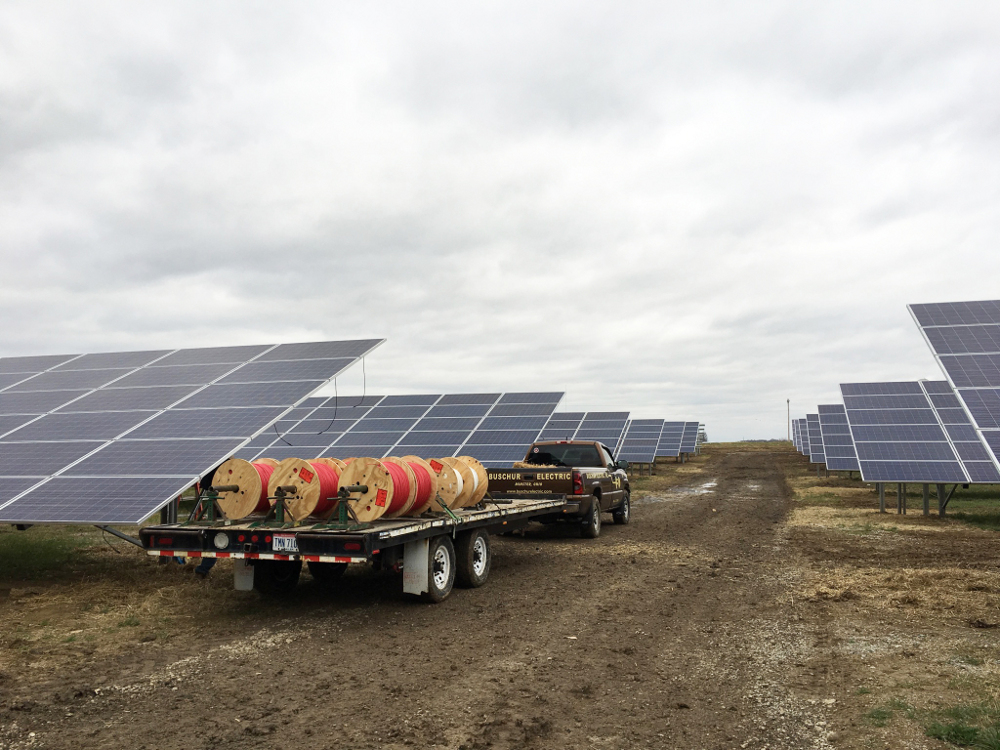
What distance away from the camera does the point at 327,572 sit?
39.8ft

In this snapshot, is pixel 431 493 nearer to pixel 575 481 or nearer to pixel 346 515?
pixel 346 515

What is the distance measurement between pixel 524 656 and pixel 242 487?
16.3ft

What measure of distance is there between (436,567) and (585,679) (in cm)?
396

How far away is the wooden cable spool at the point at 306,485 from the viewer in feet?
32.4

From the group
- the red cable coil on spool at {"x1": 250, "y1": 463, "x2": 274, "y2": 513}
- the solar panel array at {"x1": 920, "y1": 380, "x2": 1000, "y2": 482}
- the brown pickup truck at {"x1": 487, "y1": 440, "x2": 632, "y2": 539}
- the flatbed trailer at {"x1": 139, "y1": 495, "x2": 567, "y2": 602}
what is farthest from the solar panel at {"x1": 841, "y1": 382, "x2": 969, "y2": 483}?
the red cable coil on spool at {"x1": 250, "y1": 463, "x2": 274, "y2": 513}

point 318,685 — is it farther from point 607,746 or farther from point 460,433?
point 460,433

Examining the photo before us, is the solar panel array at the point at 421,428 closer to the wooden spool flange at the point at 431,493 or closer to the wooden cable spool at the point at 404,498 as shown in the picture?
the wooden spool flange at the point at 431,493

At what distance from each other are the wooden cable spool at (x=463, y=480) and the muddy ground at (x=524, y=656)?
4.67 ft

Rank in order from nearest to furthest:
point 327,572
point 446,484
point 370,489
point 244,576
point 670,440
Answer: point 370,489, point 244,576, point 446,484, point 327,572, point 670,440

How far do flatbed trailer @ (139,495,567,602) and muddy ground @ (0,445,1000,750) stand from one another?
0.40 metres

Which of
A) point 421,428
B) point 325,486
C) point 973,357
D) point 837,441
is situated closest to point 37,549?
point 325,486

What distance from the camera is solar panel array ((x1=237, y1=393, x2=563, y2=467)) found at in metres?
23.8

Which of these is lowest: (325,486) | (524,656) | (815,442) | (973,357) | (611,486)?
(524,656)

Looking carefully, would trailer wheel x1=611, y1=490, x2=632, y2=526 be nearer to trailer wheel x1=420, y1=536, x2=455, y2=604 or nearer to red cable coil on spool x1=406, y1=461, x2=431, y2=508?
trailer wheel x1=420, y1=536, x2=455, y2=604
